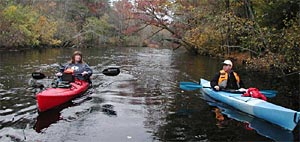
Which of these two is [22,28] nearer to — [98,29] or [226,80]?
[98,29]

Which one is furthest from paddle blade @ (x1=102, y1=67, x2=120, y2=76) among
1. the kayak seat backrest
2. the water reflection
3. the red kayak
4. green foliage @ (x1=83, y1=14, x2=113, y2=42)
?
green foliage @ (x1=83, y1=14, x2=113, y2=42)

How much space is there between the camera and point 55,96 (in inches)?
310

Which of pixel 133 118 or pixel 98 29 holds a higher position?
pixel 98 29

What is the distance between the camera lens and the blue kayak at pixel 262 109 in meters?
6.59

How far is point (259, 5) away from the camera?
62.8 feet

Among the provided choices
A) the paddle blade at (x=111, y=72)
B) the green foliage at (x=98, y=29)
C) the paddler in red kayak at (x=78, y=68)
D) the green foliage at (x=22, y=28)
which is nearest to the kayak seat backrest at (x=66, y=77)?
the paddler in red kayak at (x=78, y=68)

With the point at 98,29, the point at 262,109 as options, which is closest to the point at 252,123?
the point at 262,109

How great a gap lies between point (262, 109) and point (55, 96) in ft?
15.4

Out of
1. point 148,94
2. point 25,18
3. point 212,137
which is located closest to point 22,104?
point 148,94

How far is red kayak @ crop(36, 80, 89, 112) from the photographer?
7.64 metres

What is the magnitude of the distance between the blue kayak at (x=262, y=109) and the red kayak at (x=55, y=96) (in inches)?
152

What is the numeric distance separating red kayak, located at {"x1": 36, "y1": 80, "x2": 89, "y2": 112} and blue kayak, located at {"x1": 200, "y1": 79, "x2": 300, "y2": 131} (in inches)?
152

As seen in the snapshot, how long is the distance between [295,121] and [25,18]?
103 feet

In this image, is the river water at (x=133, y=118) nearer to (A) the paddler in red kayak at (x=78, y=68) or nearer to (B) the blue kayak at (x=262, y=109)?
(B) the blue kayak at (x=262, y=109)
